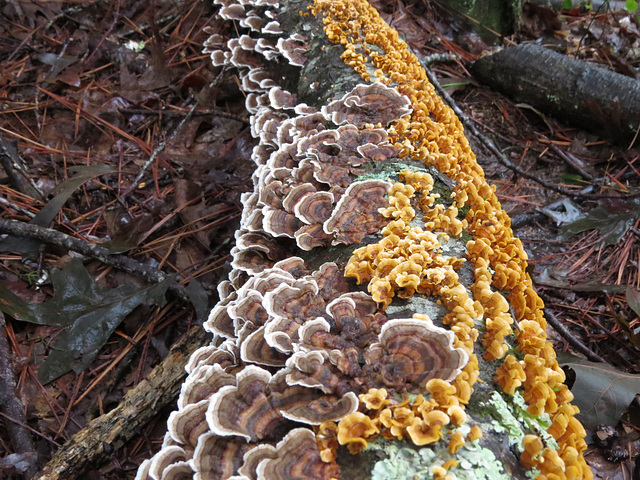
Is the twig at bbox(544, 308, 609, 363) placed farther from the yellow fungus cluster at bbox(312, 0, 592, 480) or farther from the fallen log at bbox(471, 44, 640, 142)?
the fallen log at bbox(471, 44, 640, 142)

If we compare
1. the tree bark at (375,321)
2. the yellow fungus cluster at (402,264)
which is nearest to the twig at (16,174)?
the tree bark at (375,321)

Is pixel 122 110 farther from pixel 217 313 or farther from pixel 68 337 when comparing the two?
pixel 217 313

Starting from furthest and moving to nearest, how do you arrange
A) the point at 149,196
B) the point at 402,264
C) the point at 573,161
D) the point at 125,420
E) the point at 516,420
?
1. the point at 573,161
2. the point at 149,196
3. the point at 125,420
4. the point at 402,264
5. the point at 516,420

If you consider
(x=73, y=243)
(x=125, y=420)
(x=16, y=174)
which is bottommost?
(x=125, y=420)

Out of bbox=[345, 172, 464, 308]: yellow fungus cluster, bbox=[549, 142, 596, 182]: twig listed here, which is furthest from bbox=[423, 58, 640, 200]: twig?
bbox=[345, 172, 464, 308]: yellow fungus cluster

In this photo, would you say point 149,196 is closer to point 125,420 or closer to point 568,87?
point 125,420

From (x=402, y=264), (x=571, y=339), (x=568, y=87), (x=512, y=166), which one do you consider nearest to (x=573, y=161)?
(x=512, y=166)

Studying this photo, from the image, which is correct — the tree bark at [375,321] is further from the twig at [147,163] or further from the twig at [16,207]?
the twig at [16,207]

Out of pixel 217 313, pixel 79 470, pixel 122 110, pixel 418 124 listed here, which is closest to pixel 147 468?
pixel 217 313
